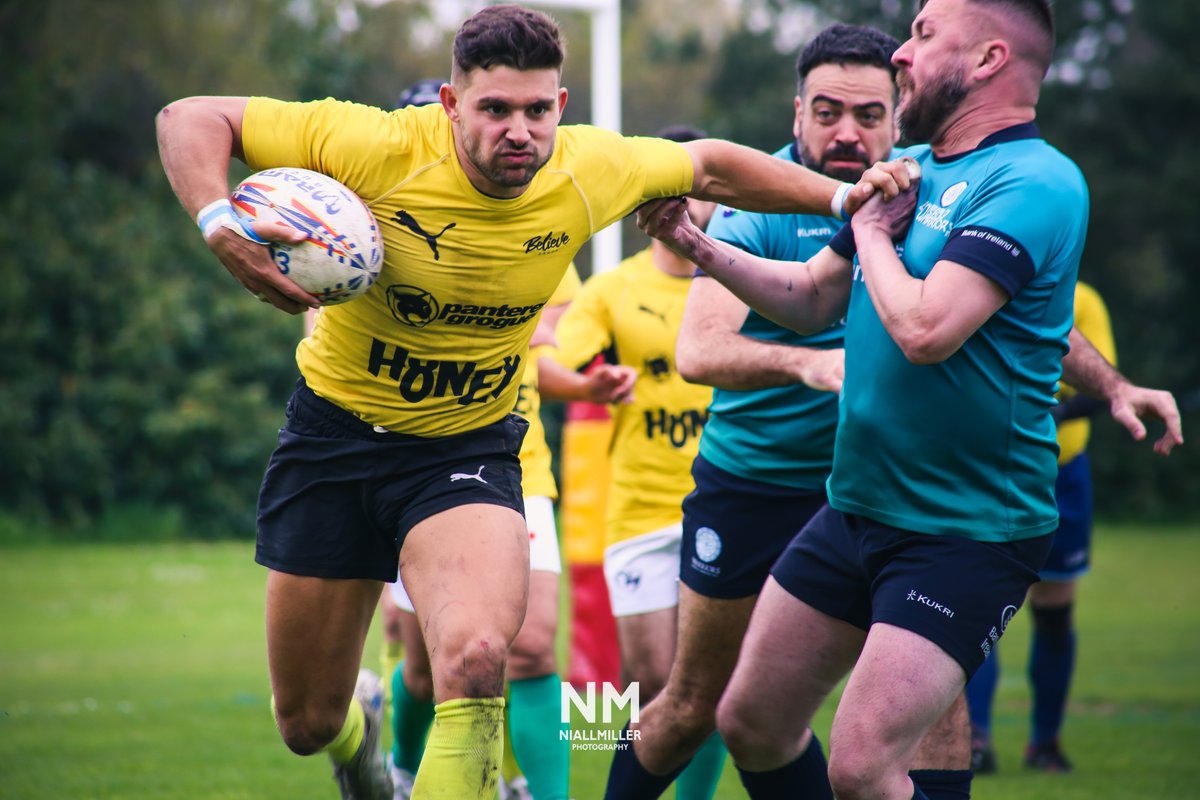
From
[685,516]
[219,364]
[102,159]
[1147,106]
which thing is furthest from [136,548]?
[1147,106]

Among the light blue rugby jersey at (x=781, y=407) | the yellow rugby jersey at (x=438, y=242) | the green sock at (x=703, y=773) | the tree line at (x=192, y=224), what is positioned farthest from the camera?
the tree line at (x=192, y=224)

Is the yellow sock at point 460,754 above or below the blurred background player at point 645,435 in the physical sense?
above

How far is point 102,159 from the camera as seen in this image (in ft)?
76.4

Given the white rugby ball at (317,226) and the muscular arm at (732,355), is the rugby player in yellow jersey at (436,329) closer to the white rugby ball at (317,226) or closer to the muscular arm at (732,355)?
the white rugby ball at (317,226)

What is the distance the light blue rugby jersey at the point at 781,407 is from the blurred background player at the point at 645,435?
3.57ft

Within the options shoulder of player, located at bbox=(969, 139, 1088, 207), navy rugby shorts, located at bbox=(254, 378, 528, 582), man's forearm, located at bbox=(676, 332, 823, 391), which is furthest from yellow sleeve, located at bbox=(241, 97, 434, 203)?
shoulder of player, located at bbox=(969, 139, 1088, 207)

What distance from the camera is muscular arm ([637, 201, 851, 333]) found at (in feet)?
13.8

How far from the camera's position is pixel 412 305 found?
394 centimetres

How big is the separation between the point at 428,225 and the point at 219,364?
57.6 ft

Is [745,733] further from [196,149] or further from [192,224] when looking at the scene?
[192,224]

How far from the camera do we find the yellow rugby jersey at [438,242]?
3814 millimetres

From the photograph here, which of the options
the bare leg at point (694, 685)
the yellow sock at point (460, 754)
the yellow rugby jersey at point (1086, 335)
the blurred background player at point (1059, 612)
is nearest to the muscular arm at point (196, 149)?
the yellow sock at point (460, 754)

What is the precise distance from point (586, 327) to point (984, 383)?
3189mm

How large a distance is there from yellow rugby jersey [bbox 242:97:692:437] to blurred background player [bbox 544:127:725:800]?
5.99 feet
